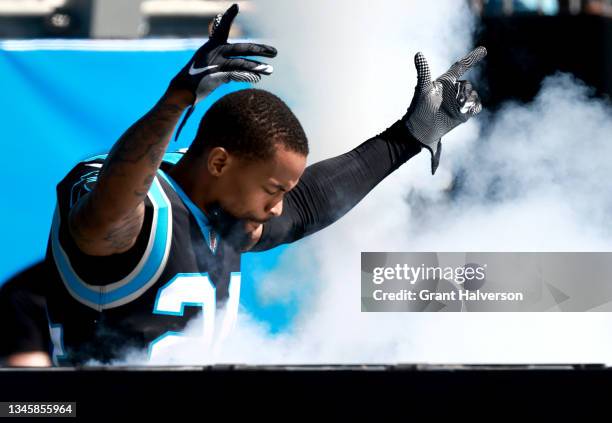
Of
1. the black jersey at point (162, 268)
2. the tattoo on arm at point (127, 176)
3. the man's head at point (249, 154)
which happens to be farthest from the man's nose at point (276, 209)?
the tattoo on arm at point (127, 176)

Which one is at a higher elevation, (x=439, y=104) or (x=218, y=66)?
(x=439, y=104)

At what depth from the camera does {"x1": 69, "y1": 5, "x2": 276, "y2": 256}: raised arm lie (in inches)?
→ 53.9

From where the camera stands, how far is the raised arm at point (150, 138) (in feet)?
4.49

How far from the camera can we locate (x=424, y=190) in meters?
2.27

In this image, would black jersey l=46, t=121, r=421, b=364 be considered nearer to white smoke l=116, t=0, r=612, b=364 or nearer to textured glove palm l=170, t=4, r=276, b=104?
white smoke l=116, t=0, r=612, b=364

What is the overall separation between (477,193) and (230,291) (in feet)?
2.61

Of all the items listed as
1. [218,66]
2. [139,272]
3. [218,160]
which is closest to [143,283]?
[139,272]

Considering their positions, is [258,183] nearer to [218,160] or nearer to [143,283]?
[218,160]

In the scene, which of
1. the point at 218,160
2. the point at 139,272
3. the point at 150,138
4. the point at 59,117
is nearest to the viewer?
the point at 150,138

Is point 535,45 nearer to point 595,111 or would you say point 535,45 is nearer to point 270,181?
point 595,111

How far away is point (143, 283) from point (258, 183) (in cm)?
38

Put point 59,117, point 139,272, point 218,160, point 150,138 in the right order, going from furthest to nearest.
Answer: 1. point 59,117
2. point 218,160
3. point 139,272
4. point 150,138

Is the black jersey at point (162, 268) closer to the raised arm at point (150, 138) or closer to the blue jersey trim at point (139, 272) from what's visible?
the blue jersey trim at point (139, 272)

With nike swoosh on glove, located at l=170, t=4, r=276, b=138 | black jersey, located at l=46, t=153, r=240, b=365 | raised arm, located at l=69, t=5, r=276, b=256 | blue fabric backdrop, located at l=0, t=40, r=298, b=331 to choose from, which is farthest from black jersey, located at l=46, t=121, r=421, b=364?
nike swoosh on glove, located at l=170, t=4, r=276, b=138
